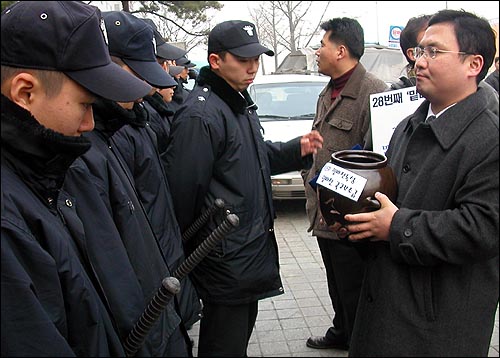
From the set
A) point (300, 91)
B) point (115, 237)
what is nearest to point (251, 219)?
Answer: point (115, 237)

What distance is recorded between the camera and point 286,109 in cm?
584

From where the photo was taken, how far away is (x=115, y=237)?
134 cm

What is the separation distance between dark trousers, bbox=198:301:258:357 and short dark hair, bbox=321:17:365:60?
1545mm

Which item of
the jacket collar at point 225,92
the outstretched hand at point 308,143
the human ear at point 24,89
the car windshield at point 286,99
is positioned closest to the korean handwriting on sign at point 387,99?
the outstretched hand at point 308,143

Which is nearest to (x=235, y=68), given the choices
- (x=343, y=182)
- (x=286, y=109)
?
(x=343, y=182)

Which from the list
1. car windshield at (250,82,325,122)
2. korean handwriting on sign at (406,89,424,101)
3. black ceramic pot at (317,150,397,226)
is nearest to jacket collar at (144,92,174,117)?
korean handwriting on sign at (406,89,424,101)

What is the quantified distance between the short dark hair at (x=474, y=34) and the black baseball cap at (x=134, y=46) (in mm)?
1082

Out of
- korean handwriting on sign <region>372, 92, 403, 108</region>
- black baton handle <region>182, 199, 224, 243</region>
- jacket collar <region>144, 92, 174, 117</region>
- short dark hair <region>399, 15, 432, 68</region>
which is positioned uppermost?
short dark hair <region>399, 15, 432, 68</region>

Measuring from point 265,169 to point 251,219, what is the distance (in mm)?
251

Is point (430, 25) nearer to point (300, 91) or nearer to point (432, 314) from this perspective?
point (432, 314)

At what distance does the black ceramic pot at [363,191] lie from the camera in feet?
4.39

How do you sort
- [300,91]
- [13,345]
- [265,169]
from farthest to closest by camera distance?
1. [300,91]
2. [265,169]
3. [13,345]

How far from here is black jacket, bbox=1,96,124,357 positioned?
0.91m

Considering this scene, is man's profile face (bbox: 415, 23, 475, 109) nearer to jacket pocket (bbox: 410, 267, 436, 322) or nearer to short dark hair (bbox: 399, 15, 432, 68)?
jacket pocket (bbox: 410, 267, 436, 322)
